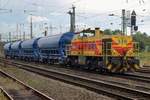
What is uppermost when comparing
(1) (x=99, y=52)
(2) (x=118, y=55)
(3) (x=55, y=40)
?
(3) (x=55, y=40)

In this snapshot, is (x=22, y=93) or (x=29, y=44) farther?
(x=29, y=44)

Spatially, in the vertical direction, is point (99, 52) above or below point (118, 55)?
above

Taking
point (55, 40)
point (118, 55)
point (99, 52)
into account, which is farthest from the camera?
point (55, 40)

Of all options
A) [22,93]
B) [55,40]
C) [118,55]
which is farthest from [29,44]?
[22,93]

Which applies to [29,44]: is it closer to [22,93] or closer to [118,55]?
[118,55]

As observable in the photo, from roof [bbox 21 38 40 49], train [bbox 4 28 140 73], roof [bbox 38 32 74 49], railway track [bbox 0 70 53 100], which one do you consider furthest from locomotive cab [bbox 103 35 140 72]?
roof [bbox 21 38 40 49]

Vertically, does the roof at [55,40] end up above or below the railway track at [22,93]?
above

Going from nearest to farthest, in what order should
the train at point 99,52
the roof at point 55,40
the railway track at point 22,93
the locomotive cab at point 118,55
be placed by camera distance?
the railway track at point 22,93 → the locomotive cab at point 118,55 → the train at point 99,52 → the roof at point 55,40

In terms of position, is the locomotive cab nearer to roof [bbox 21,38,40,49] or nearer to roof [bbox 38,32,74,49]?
roof [bbox 38,32,74,49]

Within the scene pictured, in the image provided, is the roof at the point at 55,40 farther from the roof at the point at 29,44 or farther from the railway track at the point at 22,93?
the railway track at the point at 22,93

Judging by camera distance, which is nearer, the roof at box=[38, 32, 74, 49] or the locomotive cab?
the locomotive cab

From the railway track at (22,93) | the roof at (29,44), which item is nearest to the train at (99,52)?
the railway track at (22,93)

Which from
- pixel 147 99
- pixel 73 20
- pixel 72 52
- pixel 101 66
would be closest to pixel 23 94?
pixel 147 99

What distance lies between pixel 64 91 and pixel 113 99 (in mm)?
3498
